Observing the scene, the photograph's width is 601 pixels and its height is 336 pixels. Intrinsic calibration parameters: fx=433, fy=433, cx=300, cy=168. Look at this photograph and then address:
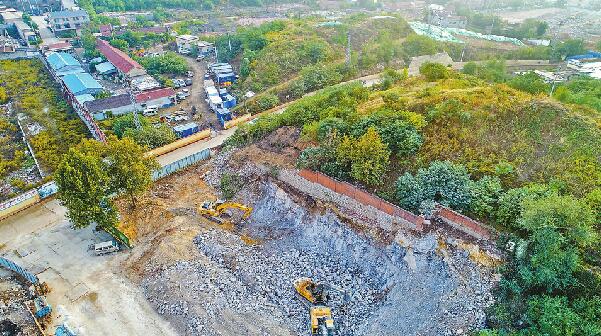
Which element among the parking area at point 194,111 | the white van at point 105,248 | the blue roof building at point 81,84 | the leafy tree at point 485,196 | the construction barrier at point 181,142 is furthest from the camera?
the blue roof building at point 81,84

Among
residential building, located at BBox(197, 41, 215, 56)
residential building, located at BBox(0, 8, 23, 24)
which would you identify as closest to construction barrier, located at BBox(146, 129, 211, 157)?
residential building, located at BBox(197, 41, 215, 56)

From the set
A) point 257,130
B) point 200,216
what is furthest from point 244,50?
point 200,216

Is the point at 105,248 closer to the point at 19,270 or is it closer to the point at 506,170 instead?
the point at 19,270

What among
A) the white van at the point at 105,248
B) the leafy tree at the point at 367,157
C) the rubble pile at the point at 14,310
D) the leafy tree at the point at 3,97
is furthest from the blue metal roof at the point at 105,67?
the leafy tree at the point at 367,157

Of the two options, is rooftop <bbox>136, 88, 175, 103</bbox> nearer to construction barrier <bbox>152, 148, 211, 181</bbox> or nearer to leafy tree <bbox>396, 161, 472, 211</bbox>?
construction barrier <bbox>152, 148, 211, 181</bbox>

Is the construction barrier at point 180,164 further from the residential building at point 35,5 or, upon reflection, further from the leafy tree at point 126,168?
the residential building at point 35,5

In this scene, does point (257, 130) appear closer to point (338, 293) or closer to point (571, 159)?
point (338, 293)
